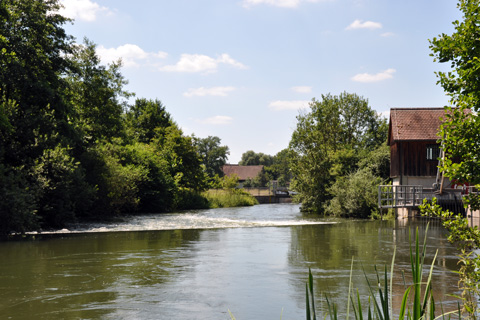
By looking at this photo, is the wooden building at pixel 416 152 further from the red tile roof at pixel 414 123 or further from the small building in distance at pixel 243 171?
the small building in distance at pixel 243 171

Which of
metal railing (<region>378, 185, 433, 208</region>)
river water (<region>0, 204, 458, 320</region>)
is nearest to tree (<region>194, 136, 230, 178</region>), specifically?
metal railing (<region>378, 185, 433, 208</region>)

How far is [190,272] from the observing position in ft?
43.4

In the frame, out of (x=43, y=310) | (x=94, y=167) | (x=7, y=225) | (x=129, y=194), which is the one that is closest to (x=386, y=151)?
(x=129, y=194)

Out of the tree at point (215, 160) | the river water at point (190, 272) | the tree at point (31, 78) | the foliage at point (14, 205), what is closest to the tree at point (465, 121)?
the river water at point (190, 272)

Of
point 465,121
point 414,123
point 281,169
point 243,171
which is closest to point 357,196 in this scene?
point 414,123

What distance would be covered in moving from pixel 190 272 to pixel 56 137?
53.1 ft

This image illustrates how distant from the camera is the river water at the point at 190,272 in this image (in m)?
9.45

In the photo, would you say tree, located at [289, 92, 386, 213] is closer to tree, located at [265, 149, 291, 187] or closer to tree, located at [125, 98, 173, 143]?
tree, located at [125, 98, 173, 143]

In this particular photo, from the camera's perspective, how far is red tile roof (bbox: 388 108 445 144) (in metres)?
37.4

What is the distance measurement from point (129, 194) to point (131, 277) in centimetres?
2476

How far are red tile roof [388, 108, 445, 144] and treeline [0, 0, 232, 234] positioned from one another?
19.6 meters

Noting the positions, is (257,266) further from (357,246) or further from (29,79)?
(29,79)

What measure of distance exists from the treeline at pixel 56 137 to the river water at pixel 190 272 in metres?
2.63

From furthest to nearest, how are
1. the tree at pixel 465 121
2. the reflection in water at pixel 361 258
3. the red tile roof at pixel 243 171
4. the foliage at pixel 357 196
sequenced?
the red tile roof at pixel 243 171
the foliage at pixel 357 196
the reflection in water at pixel 361 258
the tree at pixel 465 121
